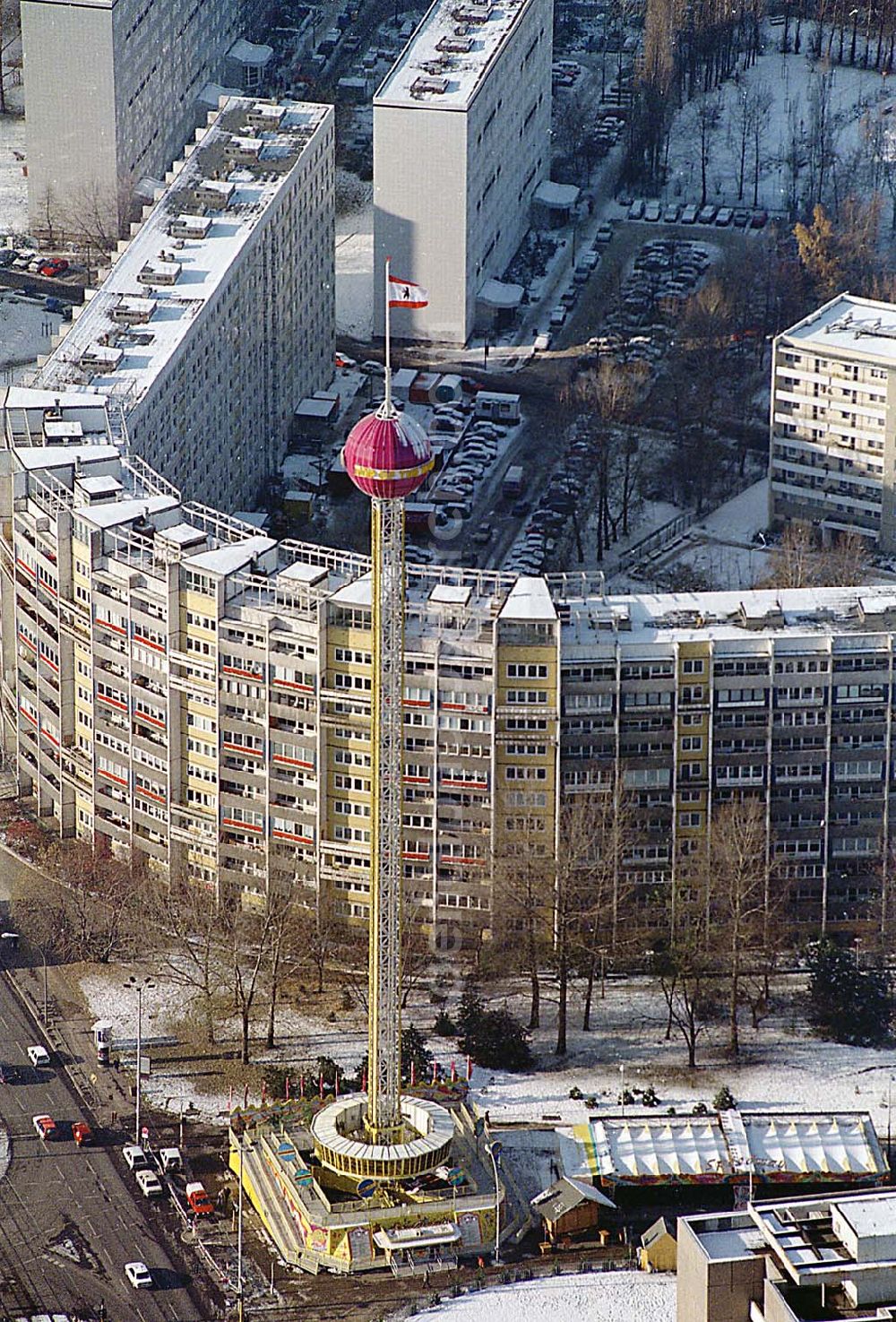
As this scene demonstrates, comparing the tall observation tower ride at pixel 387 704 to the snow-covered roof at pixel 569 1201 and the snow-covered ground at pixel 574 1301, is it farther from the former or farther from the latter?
the snow-covered ground at pixel 574 1301

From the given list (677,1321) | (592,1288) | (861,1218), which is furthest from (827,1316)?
(592,1288)

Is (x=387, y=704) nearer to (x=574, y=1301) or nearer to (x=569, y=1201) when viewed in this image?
(x=569, y=1201)

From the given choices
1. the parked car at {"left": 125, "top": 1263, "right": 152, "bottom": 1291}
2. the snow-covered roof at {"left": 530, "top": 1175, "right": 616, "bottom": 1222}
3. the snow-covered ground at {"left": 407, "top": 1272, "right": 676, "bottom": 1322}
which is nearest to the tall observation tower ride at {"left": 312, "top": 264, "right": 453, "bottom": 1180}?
the snow-covered roof at {"left": 530, "top": 1175, "right": 616, "bottom": 1222}

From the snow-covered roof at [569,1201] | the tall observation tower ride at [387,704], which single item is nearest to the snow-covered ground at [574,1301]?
the snow-covered roof at [569,1201]

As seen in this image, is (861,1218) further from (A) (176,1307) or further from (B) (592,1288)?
(A) (176,1307)

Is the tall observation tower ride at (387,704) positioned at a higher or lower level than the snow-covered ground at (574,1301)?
higher

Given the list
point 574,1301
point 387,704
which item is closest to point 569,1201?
point 574,1301
